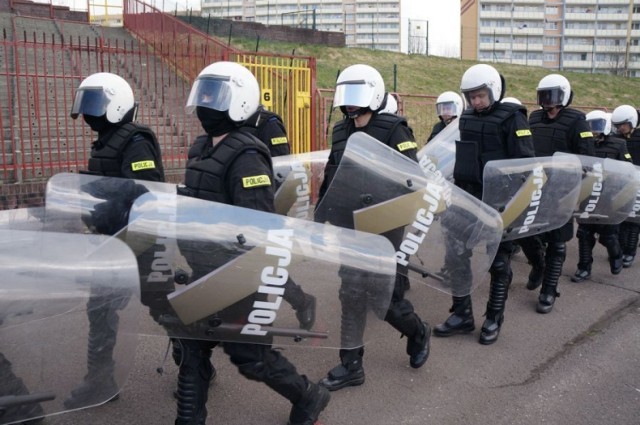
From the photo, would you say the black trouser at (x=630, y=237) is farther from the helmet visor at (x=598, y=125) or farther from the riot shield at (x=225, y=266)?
the riot shield at (x=225, y=266)

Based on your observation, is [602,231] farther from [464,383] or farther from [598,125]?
[464,383]

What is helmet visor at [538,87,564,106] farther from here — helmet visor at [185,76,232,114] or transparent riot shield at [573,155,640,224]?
helmet visor at [185,76,232,114]

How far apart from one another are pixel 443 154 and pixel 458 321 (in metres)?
1.44

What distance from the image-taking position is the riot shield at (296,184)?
473 cm

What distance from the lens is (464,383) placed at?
3734 mm

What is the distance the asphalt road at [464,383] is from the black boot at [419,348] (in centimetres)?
8

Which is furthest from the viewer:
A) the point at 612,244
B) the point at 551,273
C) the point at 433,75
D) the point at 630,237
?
the point at 433,75

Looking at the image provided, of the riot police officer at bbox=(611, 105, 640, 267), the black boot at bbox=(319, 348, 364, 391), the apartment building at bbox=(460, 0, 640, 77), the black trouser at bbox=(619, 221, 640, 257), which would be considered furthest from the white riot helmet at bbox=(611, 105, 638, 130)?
the apartment building at bbox=(460, 0, 640, 77)

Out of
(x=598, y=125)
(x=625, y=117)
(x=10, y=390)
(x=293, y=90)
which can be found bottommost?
(x=10, y=390)

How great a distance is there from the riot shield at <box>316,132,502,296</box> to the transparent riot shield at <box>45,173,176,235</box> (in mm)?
994

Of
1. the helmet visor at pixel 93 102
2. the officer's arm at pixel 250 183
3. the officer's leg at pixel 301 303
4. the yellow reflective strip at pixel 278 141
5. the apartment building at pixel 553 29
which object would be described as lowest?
the officer's leg at pixel 301 303

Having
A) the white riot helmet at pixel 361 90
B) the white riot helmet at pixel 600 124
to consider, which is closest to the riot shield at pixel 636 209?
the white riot helmet at pixel 600 124

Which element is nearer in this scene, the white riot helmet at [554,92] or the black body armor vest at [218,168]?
the black body armor vest at [218,168]

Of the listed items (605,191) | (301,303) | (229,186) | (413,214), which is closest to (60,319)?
(229,186)
